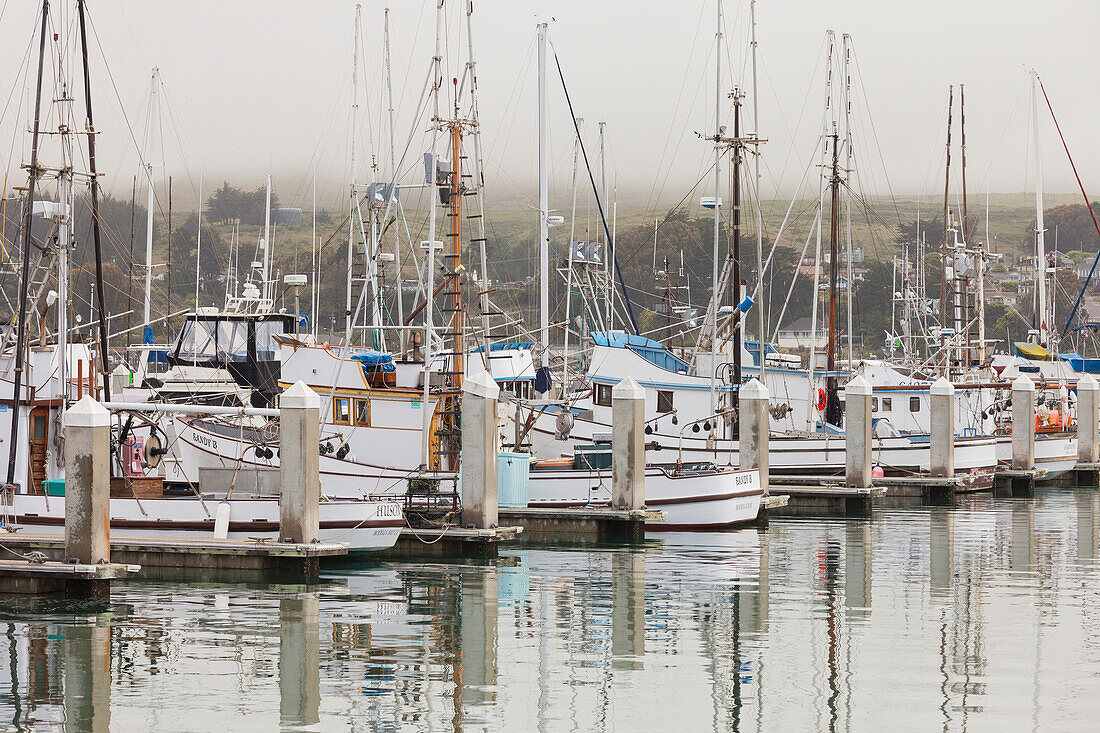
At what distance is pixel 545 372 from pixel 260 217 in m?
137

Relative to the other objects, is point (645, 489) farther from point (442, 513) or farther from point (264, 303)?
point (264, 303)

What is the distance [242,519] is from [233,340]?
19453mm

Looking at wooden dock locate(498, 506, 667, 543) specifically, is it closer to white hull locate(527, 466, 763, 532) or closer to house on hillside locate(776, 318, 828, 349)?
white hull locate(527, 466, 763, 532)

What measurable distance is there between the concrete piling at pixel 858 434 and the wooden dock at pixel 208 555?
1672cm

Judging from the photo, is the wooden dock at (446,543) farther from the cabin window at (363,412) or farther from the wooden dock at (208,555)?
the cabin window at (363,412)

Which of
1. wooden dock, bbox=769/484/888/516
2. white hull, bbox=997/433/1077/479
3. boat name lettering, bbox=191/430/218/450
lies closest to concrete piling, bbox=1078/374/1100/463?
white hull, bbox=997/433/1077/479

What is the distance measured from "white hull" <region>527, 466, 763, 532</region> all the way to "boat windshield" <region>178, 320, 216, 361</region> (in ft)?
52.2

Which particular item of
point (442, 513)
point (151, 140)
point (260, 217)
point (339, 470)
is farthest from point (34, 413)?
point (260, 217)

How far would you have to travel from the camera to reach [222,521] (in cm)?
2448

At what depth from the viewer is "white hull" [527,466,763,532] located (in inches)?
1204

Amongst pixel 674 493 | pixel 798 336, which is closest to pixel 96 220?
pixel 674 493

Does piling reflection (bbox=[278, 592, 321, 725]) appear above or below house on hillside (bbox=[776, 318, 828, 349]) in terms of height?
below

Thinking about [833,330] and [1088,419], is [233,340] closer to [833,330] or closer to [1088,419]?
[833,330]

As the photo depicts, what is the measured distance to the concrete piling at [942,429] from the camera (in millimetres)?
39469
